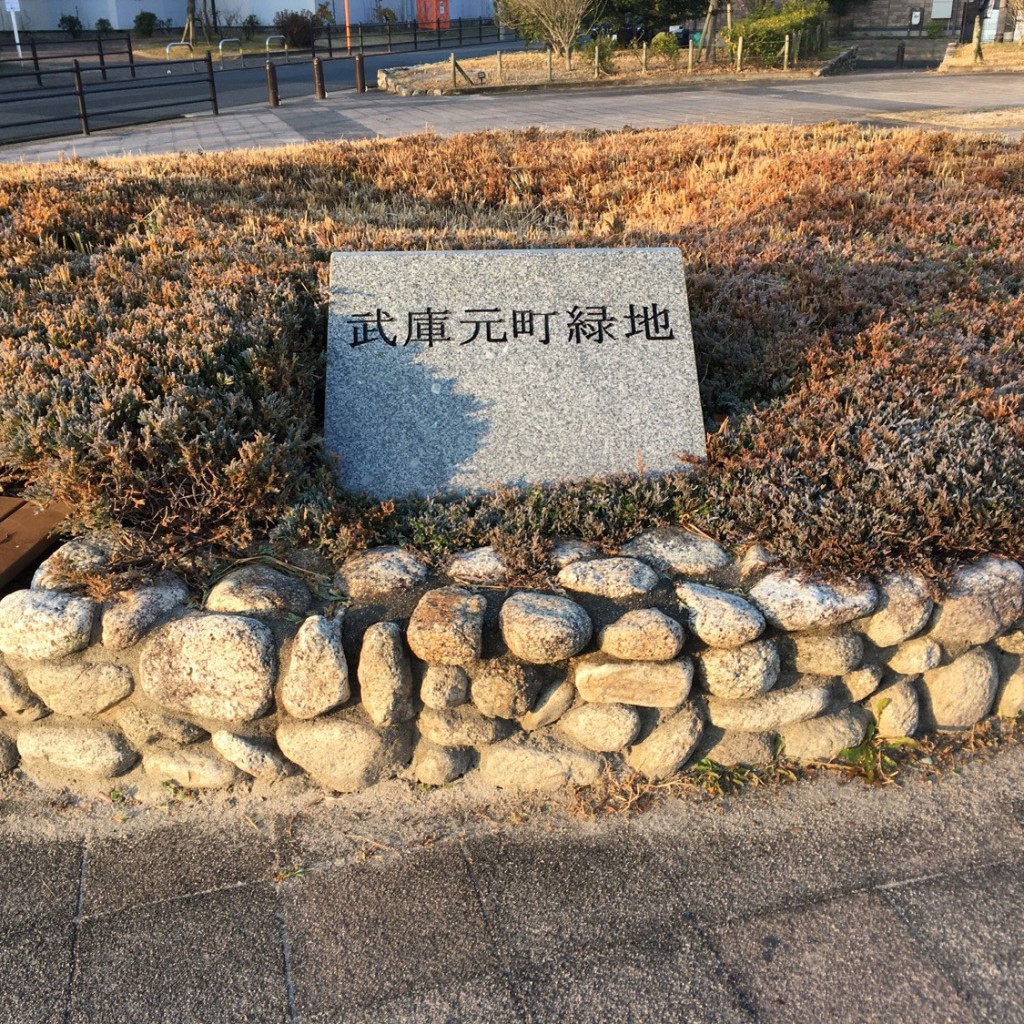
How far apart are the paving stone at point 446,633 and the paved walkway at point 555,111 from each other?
515 inches

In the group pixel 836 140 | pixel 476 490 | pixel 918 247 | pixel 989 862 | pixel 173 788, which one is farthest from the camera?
pixel 836 140

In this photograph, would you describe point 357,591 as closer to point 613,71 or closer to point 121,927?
point 121,927

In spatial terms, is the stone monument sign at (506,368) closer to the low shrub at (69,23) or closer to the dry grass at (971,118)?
the dry grass at (971,118)

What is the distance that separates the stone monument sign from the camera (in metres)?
3.90

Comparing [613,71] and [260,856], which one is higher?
[613,71]

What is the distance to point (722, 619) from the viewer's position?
3.06m

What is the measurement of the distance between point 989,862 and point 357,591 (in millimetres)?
2256

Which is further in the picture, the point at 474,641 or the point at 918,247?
the point at 918,247

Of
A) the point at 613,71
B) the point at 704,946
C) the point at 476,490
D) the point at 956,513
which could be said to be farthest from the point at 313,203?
the point at 613,71

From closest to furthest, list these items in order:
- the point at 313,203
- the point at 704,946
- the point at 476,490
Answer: the point at 704,946 < the point at 476,490 < the point at 313,203

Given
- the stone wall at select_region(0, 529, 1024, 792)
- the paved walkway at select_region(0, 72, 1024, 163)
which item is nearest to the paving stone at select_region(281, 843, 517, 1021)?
the stone wall at select_region(0, 529, 1024, 792)

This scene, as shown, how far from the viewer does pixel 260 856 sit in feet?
9.64

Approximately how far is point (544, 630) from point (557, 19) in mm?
28559

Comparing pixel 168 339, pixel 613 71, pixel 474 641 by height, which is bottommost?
pixel 474 641
